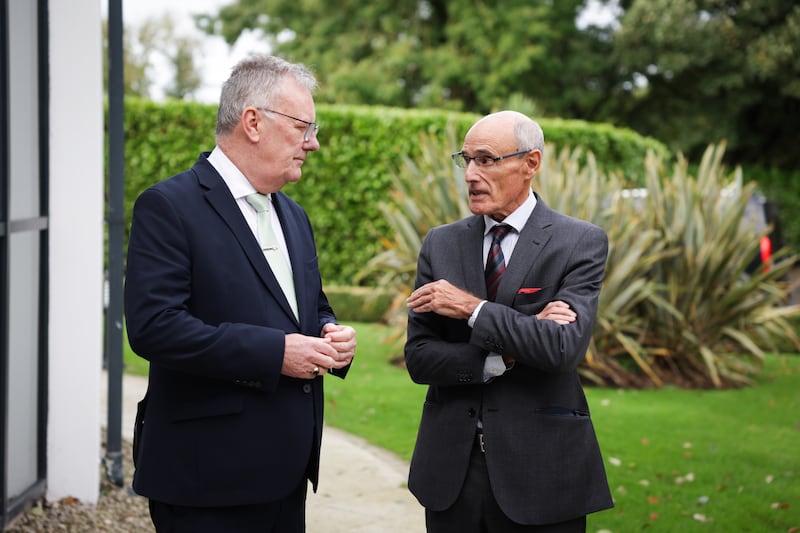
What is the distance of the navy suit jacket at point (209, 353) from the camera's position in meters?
2.52

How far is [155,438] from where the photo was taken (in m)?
2.66

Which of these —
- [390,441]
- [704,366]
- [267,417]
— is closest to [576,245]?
[267,417]

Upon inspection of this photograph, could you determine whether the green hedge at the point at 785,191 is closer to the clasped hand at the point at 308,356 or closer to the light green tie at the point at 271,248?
the light green tie at the point at 271,248

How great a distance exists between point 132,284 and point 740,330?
8.36 m

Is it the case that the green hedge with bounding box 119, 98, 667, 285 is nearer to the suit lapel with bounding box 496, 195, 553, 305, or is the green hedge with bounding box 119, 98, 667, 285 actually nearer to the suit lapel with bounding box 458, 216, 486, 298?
the suit lapel with bounding box 458, 216, 486, 298

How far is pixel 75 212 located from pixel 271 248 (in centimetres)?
252

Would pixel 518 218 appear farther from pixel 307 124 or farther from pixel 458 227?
pixel 307 124

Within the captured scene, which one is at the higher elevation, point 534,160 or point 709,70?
point 709,70

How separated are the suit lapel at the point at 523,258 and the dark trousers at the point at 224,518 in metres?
0.94

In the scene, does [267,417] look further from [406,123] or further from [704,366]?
[406,123]

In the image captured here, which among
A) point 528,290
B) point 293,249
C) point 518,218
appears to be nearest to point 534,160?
point 518,218

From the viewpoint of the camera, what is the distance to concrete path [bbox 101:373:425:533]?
5039 mm

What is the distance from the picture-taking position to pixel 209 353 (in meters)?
2.50

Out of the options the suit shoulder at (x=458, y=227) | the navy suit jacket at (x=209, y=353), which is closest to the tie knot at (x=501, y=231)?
the suit shoulder at (x=458, y=227)
